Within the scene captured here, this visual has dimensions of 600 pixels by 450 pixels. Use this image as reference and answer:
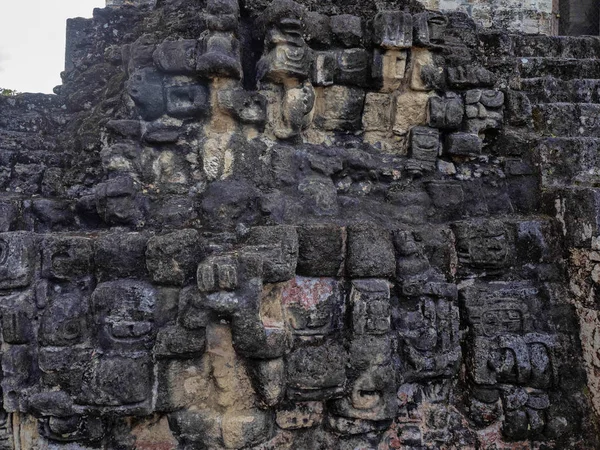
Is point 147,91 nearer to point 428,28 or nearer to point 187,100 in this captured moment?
point 187,100

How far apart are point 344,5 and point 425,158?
53.8 inches

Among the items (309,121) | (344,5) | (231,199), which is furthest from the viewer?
(344,5)

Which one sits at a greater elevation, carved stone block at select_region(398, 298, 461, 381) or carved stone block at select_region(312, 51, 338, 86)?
carved stone block at select_region(312, 51, 338, 86)

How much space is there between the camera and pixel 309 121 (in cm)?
354

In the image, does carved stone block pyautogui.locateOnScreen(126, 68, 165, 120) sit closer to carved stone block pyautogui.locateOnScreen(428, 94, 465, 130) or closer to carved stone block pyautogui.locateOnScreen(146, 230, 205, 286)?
carved stone block pyautogui.locateOnScreen(146, 230, 205, 286)

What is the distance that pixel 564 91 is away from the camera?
13.8 feet

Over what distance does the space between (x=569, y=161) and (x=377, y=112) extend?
1.41 m

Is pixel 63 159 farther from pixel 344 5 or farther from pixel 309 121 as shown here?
pixel 344 5

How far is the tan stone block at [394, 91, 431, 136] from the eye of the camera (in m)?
3.59

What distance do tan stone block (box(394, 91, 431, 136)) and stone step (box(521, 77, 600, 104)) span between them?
1.18 m

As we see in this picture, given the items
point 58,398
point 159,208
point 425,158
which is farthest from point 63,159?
point 425,158

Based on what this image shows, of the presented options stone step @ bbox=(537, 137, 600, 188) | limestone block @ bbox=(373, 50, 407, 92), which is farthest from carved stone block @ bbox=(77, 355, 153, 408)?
stone step @ bbox=(537, 137, 600, 188)

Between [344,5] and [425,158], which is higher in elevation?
[344,5]

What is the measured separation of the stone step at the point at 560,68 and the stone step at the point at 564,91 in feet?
1.21
